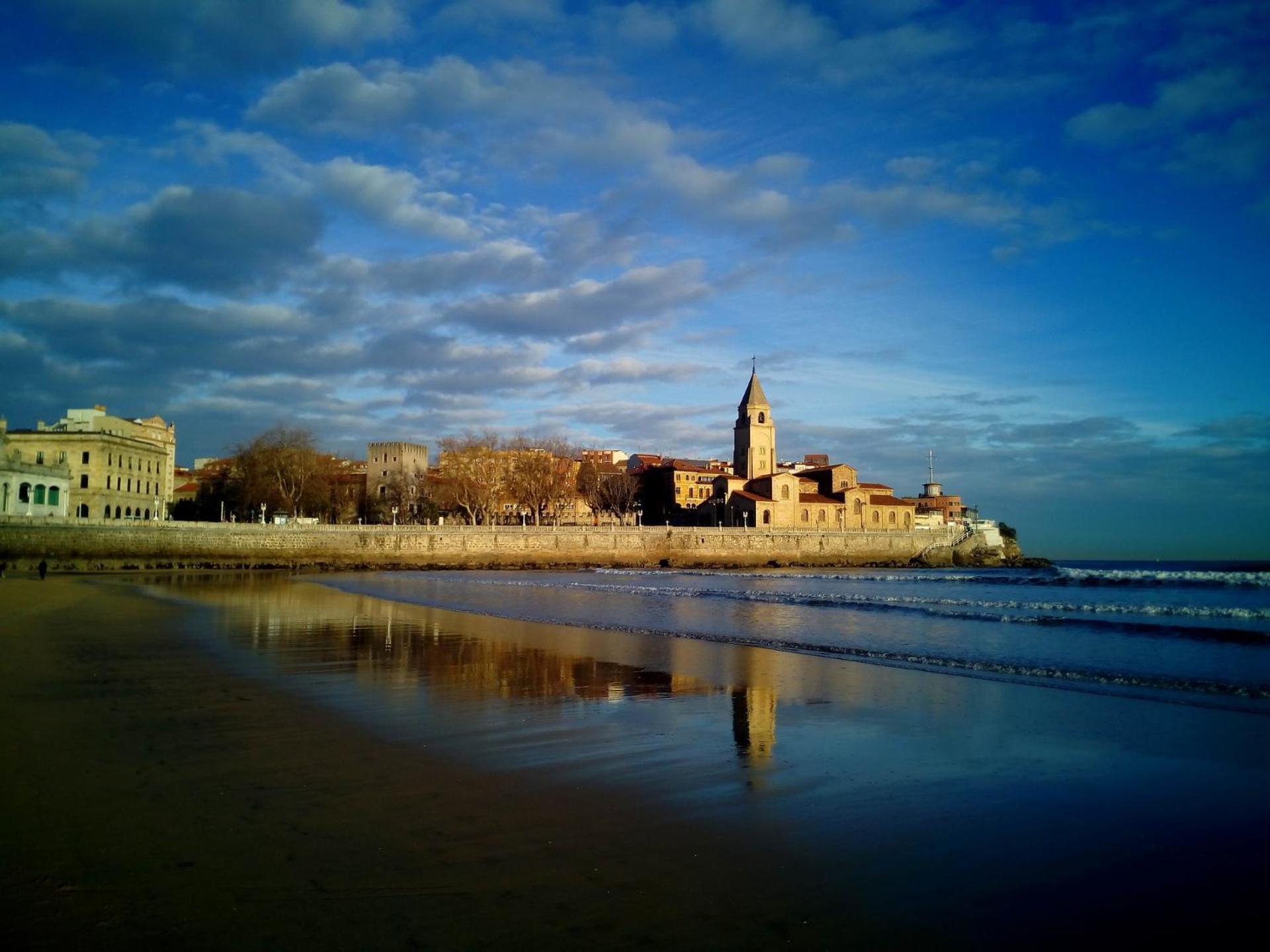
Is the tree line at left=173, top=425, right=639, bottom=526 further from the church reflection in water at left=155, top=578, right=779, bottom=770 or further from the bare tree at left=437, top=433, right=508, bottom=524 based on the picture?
the church reflection in water at left=155, top=578, right=779, bottom=770

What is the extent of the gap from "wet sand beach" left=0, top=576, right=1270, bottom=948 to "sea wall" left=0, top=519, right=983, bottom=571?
4447 cm

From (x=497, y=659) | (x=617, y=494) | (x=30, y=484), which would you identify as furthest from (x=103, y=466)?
(x=497, y=659)

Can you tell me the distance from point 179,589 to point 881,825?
105ft

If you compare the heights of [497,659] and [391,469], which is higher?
[391,469]

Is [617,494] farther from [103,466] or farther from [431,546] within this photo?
[103,466]

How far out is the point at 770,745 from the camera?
310 inches

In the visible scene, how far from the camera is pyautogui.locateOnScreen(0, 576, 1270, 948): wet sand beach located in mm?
4020

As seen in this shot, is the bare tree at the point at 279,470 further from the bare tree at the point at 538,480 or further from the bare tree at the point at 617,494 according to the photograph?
the bare tree at the point at 617,494

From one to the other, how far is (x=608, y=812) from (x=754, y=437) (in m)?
93.9

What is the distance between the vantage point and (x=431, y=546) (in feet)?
212

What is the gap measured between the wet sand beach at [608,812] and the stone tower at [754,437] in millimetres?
86687

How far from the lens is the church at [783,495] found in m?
89.0

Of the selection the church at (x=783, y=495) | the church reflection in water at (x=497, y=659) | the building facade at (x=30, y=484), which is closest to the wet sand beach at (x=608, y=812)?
the church reflection in water at (x=497, y=659)

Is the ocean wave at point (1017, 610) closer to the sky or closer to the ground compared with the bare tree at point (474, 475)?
closer to the ground
